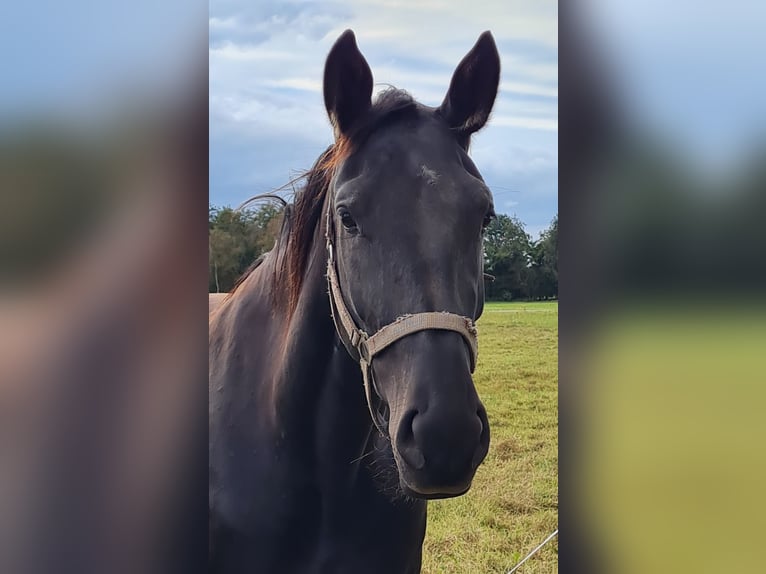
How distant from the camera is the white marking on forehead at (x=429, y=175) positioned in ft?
3.85

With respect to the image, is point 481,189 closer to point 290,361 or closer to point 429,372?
point 429,372

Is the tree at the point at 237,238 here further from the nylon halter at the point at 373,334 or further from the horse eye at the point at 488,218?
the horse eye at the point at 488,218

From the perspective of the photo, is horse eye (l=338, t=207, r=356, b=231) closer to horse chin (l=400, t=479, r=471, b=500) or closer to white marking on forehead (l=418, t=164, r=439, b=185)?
white marking on forehead (l=418, t=164, r=439, b=185)

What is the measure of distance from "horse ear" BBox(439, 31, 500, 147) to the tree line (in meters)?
0.40

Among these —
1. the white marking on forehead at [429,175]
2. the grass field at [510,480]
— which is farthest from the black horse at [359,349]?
the grass field at [510,480]

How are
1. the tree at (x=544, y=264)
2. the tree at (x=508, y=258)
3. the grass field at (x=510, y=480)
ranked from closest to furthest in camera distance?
the tree at (x=544, y=264)
the tree at (x=508, y=258)
the grass field at (x=510, y=480)

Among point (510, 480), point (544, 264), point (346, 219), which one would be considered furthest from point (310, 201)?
point (510, 480)

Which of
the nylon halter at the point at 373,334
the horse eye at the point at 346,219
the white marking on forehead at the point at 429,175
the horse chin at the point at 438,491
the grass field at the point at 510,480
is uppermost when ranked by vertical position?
the white marking on forehead at the point at 429,175

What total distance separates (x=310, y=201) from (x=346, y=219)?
1.09 feet

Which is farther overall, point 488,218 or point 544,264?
point 544,264

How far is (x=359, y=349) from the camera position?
124 centimetres
